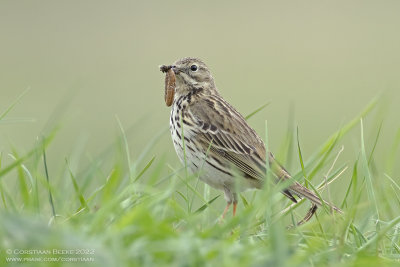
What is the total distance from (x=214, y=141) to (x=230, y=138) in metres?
0.18

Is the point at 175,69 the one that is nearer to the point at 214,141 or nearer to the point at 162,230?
the point at 214,141

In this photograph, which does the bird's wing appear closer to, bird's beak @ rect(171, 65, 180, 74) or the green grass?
bird's beak @ rect(171, 65, 180, 74)

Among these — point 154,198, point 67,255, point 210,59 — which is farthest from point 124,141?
point 210,59

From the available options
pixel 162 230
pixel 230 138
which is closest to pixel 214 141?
pixel 230 138

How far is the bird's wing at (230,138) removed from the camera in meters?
7.44

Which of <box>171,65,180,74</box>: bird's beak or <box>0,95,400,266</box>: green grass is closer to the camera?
<box>0,95,400,266</box>: green grass

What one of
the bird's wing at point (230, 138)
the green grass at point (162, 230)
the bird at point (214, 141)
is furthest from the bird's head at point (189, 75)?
the green grass at point (162, 230)

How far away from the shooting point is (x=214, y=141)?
7.53 meters

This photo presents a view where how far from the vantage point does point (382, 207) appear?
5824 mm

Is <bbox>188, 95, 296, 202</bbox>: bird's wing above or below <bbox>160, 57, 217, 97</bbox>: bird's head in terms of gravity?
below

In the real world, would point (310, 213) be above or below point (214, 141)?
below

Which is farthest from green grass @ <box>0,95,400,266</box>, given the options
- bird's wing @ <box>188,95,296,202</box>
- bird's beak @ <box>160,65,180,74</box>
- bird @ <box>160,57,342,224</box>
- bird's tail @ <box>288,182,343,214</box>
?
bird's beak @ <box>160,65,180,74</box>

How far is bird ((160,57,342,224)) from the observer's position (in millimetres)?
7293

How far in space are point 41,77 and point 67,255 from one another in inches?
858
